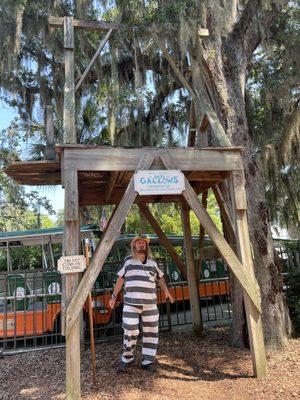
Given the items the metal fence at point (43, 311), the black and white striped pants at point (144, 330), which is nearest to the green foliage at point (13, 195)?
the metal fence at point (43, 311)

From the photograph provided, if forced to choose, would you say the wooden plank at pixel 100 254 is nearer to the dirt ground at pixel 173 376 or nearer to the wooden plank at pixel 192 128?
the dirt ground at pixel 173 376

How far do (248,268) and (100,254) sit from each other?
186 centimetres

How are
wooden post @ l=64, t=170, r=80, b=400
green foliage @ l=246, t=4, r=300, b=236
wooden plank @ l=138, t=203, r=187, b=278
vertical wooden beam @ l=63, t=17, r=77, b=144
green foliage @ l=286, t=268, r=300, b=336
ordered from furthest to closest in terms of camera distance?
green foliage @ l=246, t=4, r=300, b=236 < wooden plank @ l=138, t=203, r=187, b=278 < green foliage @ l=286, t=268, r=300, b=336 < vertical wooden beam @ l=63, t=17, r=77, b=144 < wooden post @ l=64, t=170, r=80, b=400

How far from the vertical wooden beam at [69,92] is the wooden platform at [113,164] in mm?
406

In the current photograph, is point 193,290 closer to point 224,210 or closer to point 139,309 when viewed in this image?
point 224,210

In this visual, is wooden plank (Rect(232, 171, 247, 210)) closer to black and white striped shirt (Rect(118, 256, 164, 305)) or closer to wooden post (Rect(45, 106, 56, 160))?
black and white striped shirt (Rect(118, 256, 164, 305))

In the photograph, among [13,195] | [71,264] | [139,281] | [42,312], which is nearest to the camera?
[71,264]

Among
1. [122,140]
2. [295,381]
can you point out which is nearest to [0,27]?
[122,140]

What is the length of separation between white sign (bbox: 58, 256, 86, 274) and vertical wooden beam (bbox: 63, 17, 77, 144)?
155 centimetres

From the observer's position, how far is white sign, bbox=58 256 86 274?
14.5 ft

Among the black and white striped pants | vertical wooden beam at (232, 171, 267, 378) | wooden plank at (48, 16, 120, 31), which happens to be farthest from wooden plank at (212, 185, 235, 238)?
wooden plank at (48, 16, 120, 31)

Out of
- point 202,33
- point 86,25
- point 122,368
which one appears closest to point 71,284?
point 122,368

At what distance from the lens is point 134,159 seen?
16.0 ft

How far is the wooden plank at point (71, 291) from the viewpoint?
4.28 m
